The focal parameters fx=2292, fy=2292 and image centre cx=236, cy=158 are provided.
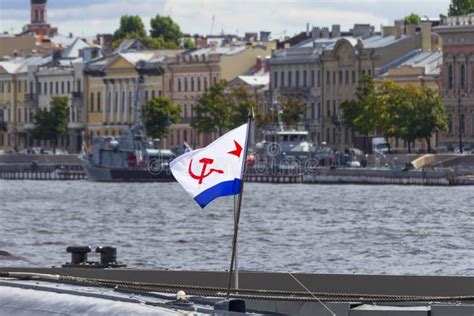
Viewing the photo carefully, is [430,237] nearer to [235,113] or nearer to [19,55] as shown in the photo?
[235,113]

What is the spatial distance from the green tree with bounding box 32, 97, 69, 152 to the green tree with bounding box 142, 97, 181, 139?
41.0ft

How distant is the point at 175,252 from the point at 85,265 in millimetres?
20359

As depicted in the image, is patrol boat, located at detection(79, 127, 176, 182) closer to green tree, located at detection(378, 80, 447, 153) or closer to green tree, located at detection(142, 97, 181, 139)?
green tree, located at detection(378, 80, 447, 153)

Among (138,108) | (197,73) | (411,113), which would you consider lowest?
(411,113)

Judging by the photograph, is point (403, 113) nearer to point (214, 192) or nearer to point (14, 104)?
point (14, 104)

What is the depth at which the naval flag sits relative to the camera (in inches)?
614

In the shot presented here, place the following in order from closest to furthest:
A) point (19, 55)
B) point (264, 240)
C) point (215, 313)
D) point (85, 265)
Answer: point (215, 313)
point (85, 265)
point (264, 240)
point (19, 55)

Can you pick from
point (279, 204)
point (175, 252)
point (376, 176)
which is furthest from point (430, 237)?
point (376, 176)

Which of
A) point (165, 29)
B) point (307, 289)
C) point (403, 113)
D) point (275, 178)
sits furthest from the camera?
point (165, 29)

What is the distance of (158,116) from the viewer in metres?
132

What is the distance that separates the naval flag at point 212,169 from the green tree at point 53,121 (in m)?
128

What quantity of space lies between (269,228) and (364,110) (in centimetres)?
5524

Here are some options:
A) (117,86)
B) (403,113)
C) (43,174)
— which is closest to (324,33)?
(117,86)

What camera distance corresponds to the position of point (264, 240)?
47.3m
